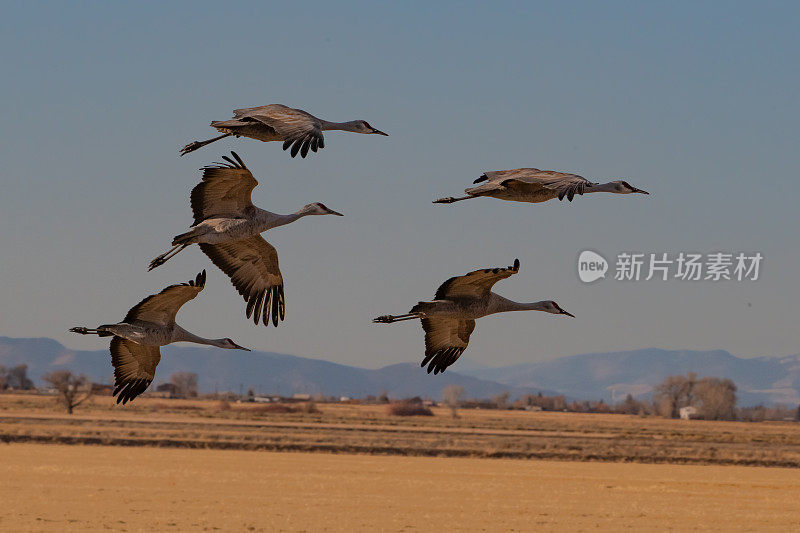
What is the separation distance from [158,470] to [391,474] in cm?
1714

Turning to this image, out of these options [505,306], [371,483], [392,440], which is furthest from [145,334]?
[392,440]

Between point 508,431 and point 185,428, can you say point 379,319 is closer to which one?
point 185,428

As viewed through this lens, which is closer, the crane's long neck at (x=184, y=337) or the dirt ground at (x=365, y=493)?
the crane's long neck at (x=184, y=337)

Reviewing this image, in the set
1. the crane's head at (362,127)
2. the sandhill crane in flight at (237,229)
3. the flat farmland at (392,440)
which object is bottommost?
the flat farmland at (392,440)

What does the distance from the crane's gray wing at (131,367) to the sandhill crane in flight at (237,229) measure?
3.33 ft

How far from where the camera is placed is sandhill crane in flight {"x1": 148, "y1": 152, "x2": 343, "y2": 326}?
10188 millimetres

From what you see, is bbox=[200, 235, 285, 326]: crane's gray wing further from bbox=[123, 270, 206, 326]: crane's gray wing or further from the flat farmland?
the flat farmland

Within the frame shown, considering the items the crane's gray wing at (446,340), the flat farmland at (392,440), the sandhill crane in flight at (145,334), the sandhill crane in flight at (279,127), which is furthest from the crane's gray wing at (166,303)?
the flat farmland at (392,440)

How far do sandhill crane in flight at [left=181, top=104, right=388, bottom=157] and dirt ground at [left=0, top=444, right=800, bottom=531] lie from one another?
50607 mm

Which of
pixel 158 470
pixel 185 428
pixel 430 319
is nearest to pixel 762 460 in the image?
pixel 158 470

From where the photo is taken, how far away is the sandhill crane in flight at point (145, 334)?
10.0 metres

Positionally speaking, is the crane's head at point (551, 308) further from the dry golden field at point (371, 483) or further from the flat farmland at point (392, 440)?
the flat farmland at point (392, 440)

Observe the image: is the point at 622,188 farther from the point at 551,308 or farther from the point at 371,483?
the point at 371,483

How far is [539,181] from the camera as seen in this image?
9.67 m
